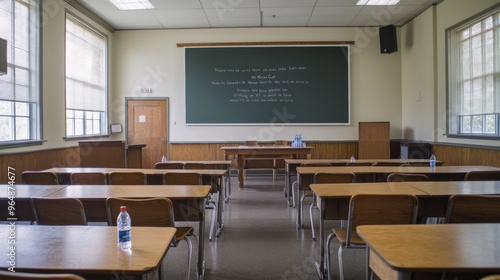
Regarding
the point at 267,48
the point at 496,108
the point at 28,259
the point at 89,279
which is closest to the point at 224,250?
the point at 89,279

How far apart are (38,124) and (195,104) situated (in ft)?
11.8

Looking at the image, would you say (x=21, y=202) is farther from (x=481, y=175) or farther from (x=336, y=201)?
(x=481, y=175)

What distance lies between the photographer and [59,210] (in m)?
2.11

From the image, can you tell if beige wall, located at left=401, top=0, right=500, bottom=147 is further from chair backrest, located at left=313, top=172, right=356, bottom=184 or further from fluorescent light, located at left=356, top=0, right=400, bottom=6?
chair backrest, located at left=313, top=172, right=356, bottom=184

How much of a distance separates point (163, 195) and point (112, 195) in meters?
0.37

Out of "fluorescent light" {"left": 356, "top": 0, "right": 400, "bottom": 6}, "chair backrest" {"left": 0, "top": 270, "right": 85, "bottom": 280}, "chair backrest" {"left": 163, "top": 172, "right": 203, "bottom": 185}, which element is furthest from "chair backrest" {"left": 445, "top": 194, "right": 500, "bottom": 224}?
"fluorescent light" {"left": 356, "top": 0, "right": 400, "bottom": 6}

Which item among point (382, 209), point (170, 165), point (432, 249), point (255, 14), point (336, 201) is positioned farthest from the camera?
point (255, 14)

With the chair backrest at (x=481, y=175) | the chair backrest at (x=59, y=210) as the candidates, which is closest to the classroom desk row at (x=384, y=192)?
the chair backrest at (x=481, y=175)

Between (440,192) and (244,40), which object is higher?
(244,40)

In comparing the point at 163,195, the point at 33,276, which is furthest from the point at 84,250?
the point at 163,195

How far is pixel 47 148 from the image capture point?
5.62 metres

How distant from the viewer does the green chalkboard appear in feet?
27.2

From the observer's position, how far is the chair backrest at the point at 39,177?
3553 millimetres

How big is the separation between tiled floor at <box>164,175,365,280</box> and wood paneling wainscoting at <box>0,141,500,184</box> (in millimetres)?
2817
